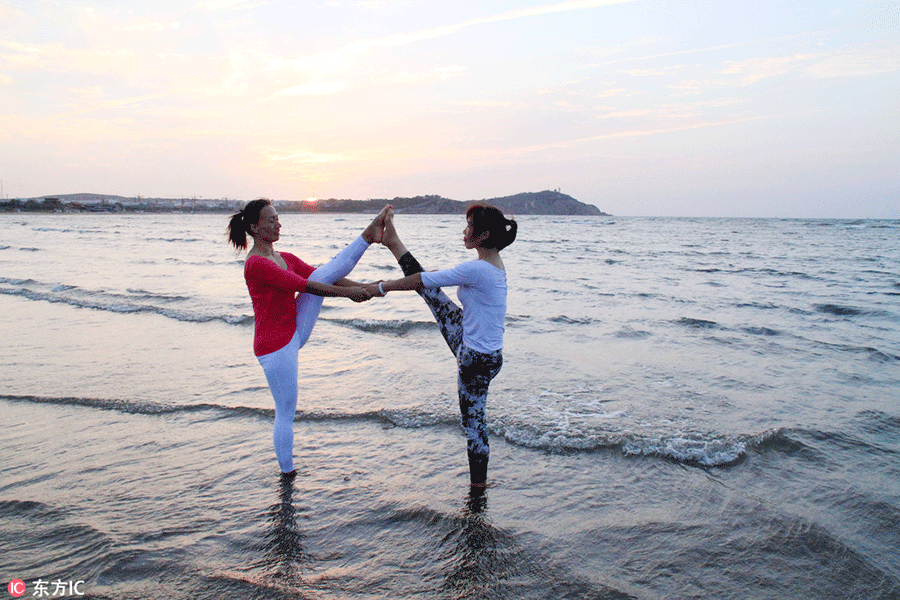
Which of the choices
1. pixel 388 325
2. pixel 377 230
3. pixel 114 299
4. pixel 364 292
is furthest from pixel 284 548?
pixel 114 299

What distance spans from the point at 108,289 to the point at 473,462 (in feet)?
48.4

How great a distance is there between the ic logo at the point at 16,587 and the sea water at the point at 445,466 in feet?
0.20

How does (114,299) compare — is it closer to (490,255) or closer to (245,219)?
(245,219)

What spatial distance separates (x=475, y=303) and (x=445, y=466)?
1.91m

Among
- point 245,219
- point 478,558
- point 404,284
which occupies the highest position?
point 245,219

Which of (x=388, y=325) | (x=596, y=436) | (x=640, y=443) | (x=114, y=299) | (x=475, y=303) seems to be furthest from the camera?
(x=114, y=299)

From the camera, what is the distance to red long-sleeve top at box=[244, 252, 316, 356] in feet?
12.5

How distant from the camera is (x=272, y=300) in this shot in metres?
4.03

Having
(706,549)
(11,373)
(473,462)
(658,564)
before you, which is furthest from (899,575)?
(11,373)

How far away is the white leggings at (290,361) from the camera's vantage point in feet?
13.3

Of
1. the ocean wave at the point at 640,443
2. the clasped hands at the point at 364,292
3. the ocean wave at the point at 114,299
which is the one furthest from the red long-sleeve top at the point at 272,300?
the ocean wave at the point at 114,299

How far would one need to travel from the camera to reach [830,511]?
166 inches

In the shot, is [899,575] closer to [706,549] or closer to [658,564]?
[706,549]

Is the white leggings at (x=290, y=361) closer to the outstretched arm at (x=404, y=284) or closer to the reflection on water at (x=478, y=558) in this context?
the outstretched arm at (x=404, y=284)
